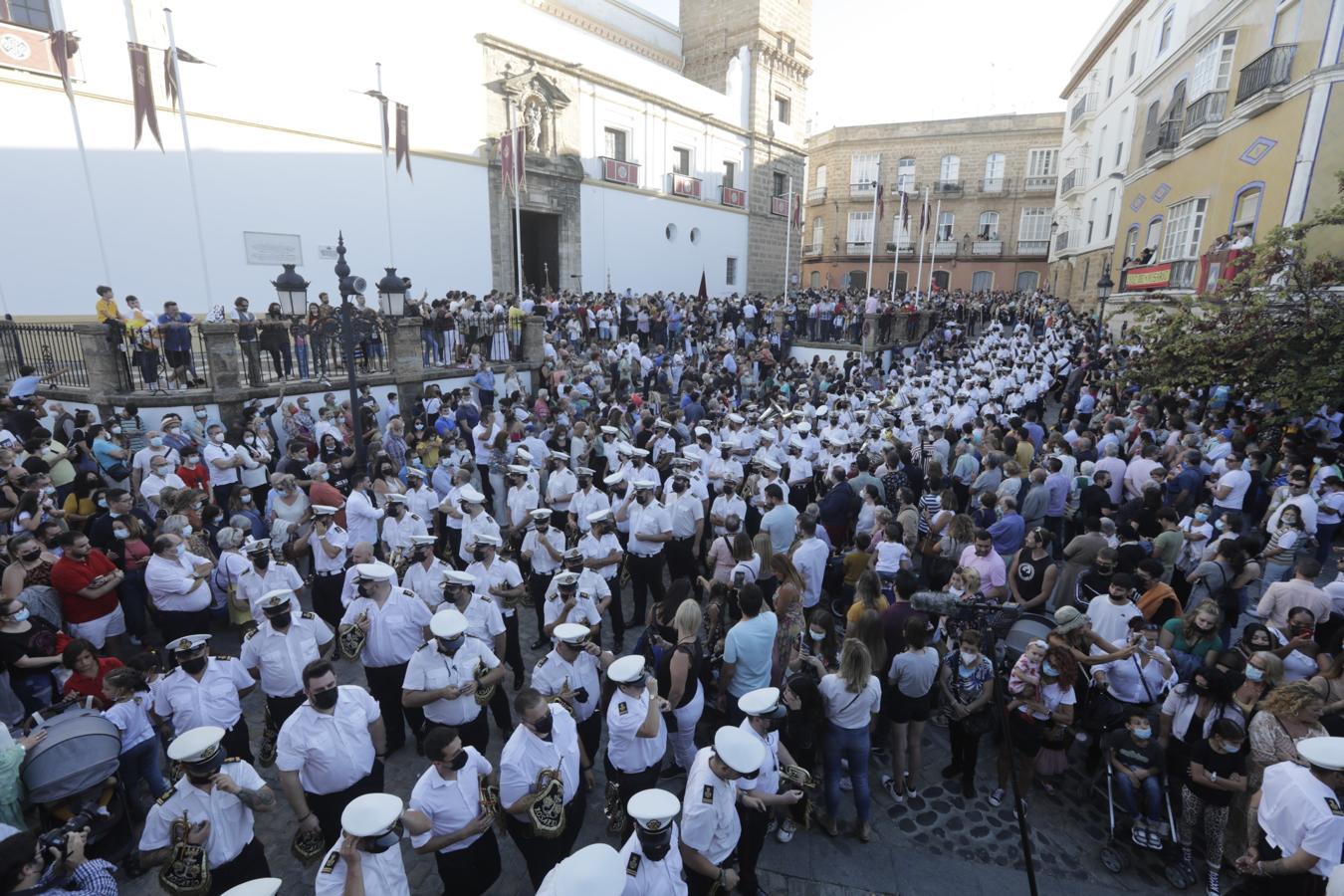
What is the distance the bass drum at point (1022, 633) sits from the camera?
224 inches

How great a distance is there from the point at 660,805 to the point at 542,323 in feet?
47.8

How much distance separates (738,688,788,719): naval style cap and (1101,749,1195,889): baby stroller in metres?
2.75

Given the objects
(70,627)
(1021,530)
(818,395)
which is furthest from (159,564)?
(818,395)

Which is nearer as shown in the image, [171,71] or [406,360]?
[406,360]

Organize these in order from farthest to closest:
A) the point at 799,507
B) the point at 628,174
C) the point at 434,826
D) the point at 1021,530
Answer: the point at 628,174 → the point at 799,507 → the point at 1021,530 → the point at 434,826

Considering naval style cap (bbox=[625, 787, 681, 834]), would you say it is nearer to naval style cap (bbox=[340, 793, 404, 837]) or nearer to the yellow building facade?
naval style cap (bbox=[340, 793, 404, 837])

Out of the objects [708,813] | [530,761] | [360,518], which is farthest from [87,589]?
[708,813]

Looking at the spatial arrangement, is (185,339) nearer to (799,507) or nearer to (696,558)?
(696,558)

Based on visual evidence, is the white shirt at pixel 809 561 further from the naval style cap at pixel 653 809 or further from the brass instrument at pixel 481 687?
the naval style cap at pixel 653 809

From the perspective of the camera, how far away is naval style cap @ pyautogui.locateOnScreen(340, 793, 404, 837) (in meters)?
3.07

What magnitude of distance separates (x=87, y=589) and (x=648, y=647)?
471cm

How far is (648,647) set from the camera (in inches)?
208

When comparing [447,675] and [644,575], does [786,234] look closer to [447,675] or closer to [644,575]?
[644,575]

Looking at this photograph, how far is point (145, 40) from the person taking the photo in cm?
1453
